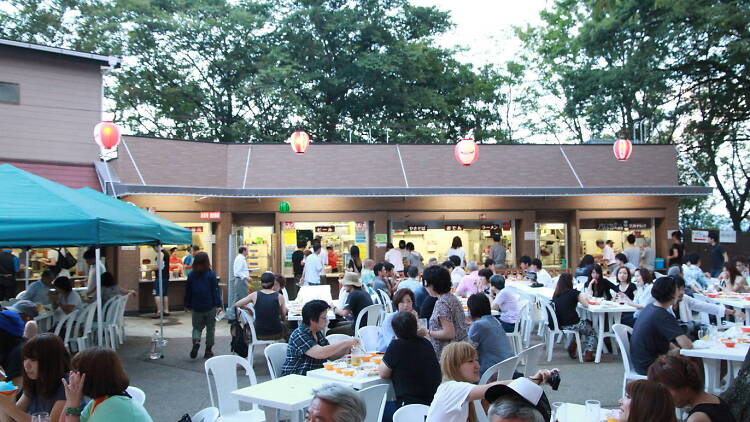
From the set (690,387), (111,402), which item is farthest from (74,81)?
(690,387)

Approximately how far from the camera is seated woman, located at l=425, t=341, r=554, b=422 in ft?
12.6

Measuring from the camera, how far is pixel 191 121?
966 inches

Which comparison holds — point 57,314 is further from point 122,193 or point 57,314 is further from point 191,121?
point 191,121

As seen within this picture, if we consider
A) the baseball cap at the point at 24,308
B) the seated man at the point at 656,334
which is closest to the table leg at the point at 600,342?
the seated man at the point at 656,334

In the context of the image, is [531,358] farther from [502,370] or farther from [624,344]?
[624,344]

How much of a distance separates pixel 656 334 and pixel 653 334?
29 millimetres

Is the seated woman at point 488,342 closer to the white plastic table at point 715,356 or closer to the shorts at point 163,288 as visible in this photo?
the white plastic table at point 715,356

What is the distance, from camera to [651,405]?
2938mm

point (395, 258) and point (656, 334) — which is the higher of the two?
point (395, 258)

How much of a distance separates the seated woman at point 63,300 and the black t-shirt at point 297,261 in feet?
21.1

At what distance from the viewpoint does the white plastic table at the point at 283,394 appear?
4.49 meters

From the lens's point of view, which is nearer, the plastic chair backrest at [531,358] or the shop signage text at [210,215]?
the plastic chair backrest at [531,358]

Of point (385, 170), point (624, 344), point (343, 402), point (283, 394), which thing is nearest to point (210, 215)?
point (385, 170)

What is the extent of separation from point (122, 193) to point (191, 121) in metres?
12.0
